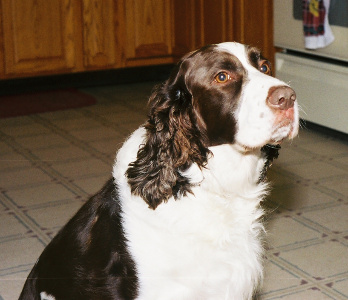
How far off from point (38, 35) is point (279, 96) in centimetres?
393

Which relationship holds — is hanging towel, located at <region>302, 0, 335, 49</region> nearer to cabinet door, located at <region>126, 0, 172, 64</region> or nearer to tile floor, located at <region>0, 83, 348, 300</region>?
tile floor, located at <region>0, 83, 348, 300</region>

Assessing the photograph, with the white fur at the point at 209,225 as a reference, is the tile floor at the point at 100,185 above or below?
below

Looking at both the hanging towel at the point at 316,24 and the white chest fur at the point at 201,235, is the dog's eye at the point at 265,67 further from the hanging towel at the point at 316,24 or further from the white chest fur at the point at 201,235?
the hanging towel at the point at 316,24

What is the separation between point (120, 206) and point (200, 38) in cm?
366

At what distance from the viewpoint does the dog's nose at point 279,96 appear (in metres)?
1.47

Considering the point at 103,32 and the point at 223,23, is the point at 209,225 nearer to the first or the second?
the point at 223,23

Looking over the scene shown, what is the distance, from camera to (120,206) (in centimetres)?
164

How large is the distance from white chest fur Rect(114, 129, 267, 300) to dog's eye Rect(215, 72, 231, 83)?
0.57ft

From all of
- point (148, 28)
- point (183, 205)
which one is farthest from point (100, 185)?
point (148, 28)

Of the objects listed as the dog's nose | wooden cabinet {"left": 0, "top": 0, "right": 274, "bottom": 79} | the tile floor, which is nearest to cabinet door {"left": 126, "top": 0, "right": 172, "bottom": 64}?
wooden cabinet {"left": 0, "top": 0, "right": 274, "bottom": 79}

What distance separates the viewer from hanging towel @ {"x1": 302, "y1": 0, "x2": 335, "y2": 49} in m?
3.67

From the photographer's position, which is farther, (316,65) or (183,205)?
(316,65)

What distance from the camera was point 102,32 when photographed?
532 centimetres

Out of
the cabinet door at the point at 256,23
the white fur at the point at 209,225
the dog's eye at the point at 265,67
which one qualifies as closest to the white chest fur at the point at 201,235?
the white fur at the point at 209,225
